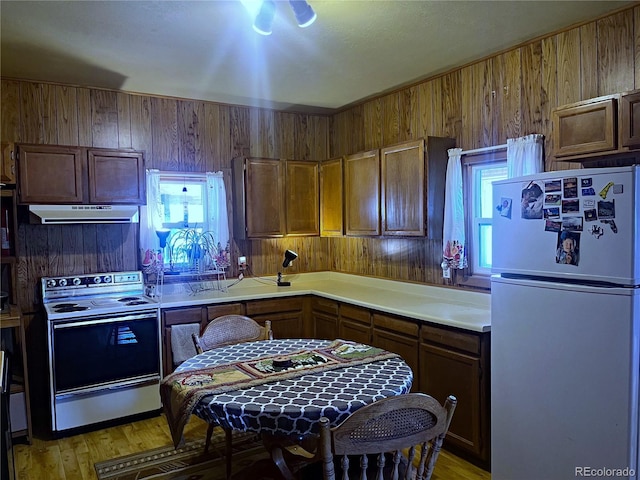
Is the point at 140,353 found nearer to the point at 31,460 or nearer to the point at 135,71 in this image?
the point at 31,460

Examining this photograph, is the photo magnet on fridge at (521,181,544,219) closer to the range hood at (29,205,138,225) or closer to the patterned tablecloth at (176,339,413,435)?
the patterned tablecloth at (176,339,413,435)

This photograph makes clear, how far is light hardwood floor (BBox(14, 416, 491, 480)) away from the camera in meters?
2.76

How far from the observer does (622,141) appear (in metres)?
2.29

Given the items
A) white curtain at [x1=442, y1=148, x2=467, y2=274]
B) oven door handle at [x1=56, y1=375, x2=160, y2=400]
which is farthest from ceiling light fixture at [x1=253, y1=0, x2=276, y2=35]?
oven door handle at [x1=56, y1=375, x2=160, y2=400]

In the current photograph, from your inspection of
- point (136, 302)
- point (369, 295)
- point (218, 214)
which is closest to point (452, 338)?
point (369, 295)

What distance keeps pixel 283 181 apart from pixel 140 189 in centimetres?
129

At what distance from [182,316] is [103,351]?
611 millimetres

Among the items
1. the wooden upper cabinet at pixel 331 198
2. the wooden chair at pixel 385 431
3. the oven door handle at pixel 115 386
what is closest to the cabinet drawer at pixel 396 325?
the wooden upper cabinet at pixel 331 198

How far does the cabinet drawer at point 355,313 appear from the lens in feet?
11.7

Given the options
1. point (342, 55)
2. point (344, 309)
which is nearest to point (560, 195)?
point (342, 55)

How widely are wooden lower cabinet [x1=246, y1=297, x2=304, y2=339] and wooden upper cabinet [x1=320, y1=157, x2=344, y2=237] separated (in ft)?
2.44

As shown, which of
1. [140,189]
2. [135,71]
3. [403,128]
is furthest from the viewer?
[403,128]

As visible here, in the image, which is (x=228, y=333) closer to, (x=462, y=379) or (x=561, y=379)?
(x=462, y=379)

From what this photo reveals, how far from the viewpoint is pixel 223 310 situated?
152 inches
